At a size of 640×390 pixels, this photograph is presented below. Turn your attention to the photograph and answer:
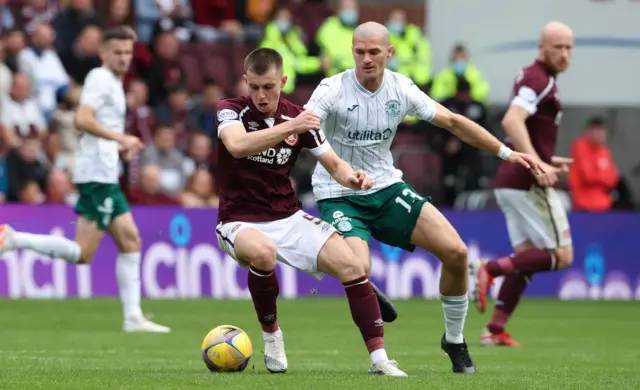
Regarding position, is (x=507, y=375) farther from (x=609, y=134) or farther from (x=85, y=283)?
(x=609, y=134)

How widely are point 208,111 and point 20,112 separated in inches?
105

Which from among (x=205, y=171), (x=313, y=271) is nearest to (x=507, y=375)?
(x=313, y=271)

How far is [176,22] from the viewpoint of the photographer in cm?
2131

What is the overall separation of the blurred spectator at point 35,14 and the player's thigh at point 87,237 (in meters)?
8.39

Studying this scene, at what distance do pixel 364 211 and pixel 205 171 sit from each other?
30.0 feet

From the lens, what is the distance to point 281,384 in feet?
27.1

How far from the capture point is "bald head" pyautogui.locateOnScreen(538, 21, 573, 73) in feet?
40.1

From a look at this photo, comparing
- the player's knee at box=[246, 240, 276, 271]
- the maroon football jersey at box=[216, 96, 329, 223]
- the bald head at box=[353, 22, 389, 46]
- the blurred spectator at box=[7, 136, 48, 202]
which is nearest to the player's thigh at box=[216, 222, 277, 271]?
the player's knee at box=[246, 240, 276, 271]

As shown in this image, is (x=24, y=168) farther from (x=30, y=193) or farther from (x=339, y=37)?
(x=339, y=37)

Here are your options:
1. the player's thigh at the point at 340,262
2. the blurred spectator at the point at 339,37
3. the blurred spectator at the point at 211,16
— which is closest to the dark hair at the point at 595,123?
the blurred spectator at the point at 339,37

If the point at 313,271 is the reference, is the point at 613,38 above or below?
above

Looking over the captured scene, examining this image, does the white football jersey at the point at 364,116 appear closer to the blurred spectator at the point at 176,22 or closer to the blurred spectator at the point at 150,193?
the blurred spectator at the point at 150,193

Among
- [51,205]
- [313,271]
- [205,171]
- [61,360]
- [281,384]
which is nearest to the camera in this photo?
[281,384]

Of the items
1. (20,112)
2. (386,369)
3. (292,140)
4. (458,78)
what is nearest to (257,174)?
(292,140)
